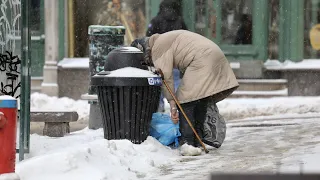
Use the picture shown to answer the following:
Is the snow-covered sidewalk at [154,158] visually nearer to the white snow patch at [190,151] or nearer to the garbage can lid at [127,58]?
the white snow patch at [190,151]

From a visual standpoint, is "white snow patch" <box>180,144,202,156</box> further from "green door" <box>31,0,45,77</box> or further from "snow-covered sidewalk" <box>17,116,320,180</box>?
"green door" <box>31,0,45,77</box>

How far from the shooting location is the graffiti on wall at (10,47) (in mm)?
7668

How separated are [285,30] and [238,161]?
33.1 ft

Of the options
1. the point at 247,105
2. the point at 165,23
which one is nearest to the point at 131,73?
the point at 165,23

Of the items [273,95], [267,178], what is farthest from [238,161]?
[273,95]

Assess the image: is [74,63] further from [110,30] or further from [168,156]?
[168,156]

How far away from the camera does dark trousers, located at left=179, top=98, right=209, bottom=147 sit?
850cm

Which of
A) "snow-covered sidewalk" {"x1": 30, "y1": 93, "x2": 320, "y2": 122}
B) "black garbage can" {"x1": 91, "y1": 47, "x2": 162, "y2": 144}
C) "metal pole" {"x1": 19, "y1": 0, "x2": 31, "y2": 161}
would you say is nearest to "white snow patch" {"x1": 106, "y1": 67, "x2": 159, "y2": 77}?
"black garbage can" {"x1": 91, "y1": 47, "x2": 162, "y2": 144}

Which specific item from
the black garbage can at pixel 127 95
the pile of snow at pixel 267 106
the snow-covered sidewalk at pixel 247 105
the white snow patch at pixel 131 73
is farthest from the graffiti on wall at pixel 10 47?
the pile of snow at pixel 267 106

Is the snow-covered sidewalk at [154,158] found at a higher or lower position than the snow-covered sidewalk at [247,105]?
higher

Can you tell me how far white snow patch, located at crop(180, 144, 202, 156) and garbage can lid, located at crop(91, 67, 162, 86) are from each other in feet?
2.35

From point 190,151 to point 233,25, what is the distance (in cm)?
954

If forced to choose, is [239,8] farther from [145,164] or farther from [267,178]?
[267,178]

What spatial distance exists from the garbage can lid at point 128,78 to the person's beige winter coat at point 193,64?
0.16m
